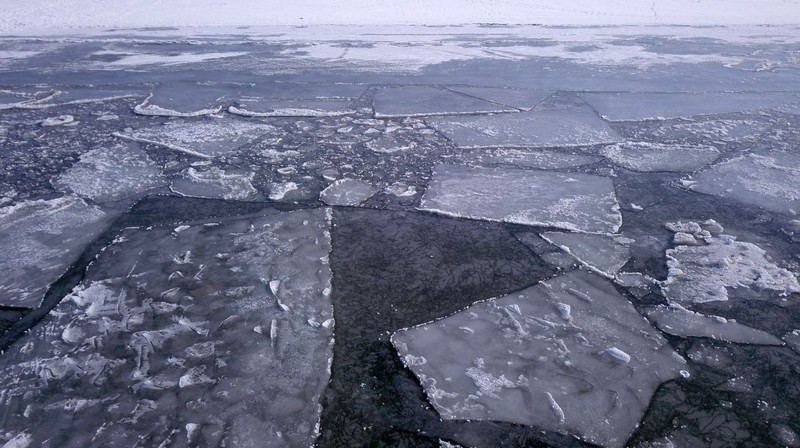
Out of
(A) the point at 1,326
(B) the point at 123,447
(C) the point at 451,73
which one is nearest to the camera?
(B) the point at 123,447

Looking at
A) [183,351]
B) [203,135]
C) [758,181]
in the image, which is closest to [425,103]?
[203,135]

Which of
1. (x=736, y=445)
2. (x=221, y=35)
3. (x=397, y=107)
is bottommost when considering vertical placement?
(x=736, y=445)

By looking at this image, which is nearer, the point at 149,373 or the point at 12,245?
the point at 149,373

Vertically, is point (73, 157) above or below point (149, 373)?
above

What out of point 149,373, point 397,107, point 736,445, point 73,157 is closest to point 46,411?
point 149,373

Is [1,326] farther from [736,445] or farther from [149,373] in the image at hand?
[736,445]

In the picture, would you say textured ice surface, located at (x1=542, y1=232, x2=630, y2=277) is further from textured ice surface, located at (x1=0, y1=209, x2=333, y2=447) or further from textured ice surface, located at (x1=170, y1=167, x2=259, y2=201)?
textured ice surface, located at (x1=170, y1=167, x2=259, y2=201)

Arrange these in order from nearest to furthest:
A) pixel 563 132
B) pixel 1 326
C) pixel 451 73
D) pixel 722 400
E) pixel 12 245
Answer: pixel 722 400 → pixel 1 326 → pixel 12 245 → pixel 563 132 → pixel 451 73
